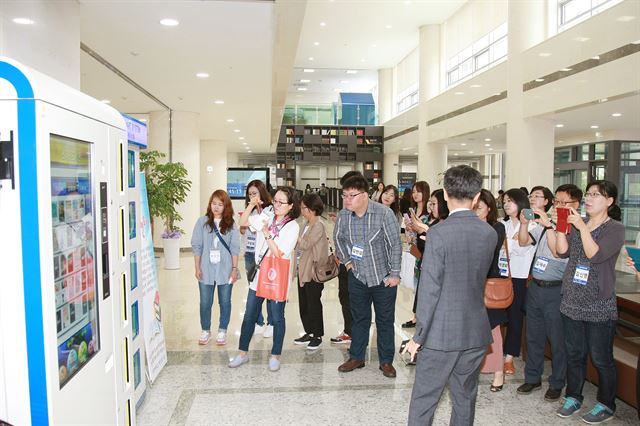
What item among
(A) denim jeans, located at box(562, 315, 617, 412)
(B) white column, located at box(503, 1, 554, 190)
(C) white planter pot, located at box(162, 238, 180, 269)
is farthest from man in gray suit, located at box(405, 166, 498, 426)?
(B) white column, located at box(503, 1, 554, 190)

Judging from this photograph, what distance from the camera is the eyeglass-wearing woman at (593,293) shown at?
3.04m

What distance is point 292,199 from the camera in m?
4.14

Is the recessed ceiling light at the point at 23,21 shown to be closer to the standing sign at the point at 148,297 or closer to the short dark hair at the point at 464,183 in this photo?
the standing sign at the point at 148,297

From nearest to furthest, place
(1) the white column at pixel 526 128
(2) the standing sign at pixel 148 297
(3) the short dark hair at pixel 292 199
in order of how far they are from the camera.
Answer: (2) the standing sign at pixel 148 297 → (3) the short dark hair at pixel 292 199 → (1) the white column at pixel 526 128

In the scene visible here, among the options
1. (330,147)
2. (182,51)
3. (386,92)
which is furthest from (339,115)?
(182,51)

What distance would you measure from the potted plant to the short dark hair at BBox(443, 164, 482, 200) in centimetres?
634

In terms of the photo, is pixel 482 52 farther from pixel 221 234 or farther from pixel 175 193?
pixel 221 234

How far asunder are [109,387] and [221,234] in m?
2.36

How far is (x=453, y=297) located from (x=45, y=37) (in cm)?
353

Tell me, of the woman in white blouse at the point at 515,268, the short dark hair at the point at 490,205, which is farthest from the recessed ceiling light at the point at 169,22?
the woman in white blouse at the point at 515,268

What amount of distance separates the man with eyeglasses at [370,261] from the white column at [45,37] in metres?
2.42

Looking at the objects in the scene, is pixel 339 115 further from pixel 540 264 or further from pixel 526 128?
pixel 540 264

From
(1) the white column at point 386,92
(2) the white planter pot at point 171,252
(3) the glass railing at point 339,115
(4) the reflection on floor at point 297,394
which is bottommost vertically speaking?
(4) the reflection on floor at point 297,394

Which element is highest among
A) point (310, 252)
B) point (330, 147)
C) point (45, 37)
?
point (330, 147)
